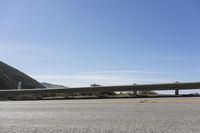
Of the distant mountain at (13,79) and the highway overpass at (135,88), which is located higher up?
the distant mountain at (13,79)

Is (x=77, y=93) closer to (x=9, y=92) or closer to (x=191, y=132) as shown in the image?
(x=9, y=92)

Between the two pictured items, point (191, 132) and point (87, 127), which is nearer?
point (191, 132)

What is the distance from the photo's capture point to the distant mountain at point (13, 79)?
106 ft

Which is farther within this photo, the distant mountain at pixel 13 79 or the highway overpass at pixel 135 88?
the distant mountain at pixel 13 79

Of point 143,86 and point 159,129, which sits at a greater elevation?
point 143,86

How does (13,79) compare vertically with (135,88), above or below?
above

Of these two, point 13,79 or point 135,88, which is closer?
point 135,88

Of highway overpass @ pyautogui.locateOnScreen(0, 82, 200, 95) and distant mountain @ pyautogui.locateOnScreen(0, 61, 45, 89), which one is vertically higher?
distant mountain @ pyautogui.locateOnScreen(0, 61, 45, 89)

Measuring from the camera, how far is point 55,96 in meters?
22.0

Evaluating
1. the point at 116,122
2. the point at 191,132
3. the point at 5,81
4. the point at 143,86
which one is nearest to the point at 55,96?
the point at 143,86

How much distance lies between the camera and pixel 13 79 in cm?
3600

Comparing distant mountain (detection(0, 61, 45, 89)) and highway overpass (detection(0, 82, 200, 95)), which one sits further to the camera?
distant mountain (detection(0, 61, 45, 89))

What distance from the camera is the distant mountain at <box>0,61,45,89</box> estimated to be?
32297 millimetres

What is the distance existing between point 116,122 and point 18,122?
2.24 m
